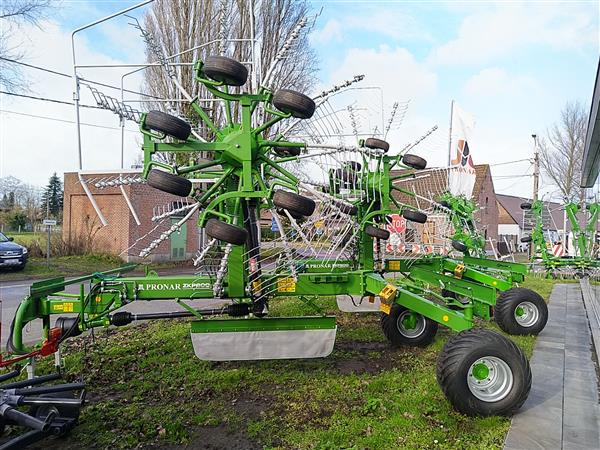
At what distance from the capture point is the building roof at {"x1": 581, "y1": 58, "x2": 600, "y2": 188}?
23.2 ft

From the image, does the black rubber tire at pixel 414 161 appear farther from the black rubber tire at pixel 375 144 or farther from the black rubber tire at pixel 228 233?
the black rubber tire at pixel 228 233

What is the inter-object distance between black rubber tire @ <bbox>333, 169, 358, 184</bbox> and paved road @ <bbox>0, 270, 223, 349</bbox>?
448 cm

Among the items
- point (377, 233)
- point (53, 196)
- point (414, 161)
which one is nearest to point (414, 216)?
point (377, 233)

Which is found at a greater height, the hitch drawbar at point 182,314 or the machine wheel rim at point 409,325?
the hitch drawbar at point 182,314

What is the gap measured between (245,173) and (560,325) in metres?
7.28

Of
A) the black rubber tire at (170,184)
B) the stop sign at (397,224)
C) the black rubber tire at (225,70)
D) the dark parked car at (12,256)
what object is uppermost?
the black rubber tire at (225,70)

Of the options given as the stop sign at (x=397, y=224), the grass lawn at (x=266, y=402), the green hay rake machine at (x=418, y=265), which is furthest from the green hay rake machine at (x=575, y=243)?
the stop sign at (x=397, y=224)

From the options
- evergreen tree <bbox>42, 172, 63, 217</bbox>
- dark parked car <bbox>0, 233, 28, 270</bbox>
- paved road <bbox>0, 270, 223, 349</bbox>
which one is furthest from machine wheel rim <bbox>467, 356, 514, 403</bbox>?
evergreen tree <bbox>42, 172, 63, 217</bbox>

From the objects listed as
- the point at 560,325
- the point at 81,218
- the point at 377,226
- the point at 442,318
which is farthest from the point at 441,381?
the point at 81,218

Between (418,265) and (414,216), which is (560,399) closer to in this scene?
(414,216)

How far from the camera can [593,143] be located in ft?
29.8

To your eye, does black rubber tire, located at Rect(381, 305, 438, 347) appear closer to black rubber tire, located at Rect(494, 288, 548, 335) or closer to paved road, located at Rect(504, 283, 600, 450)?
paved road, located at Rect(504, 283, 600, 450)

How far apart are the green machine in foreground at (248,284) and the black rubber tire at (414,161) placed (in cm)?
145

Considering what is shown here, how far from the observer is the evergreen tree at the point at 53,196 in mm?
42906
